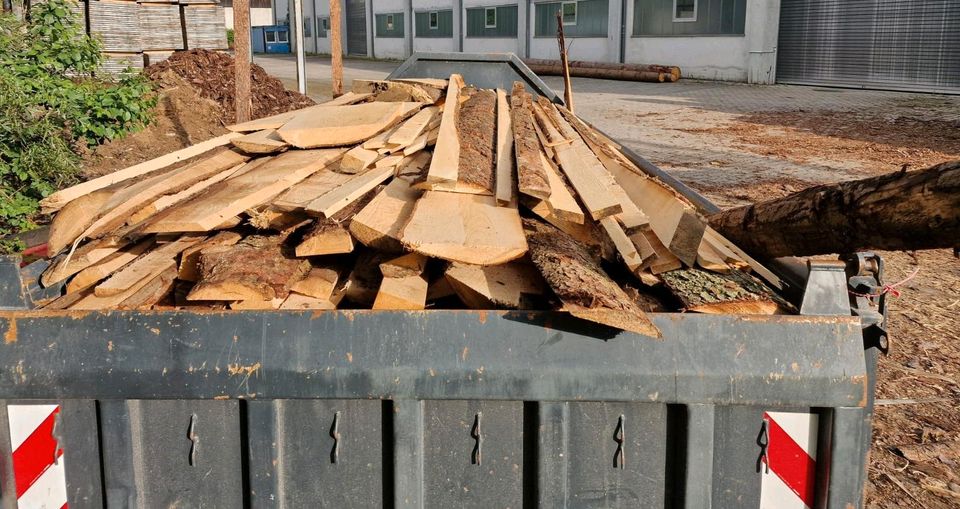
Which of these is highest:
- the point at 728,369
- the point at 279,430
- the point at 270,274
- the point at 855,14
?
the point at 855,14

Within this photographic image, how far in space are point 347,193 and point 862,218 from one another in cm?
157

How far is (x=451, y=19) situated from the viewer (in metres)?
39.2

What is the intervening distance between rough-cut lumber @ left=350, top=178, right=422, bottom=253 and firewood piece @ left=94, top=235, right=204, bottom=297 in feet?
1.97

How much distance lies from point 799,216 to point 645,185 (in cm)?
77

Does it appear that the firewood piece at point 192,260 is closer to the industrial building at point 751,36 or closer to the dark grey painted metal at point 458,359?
the dark grey painted metal at point 458,359

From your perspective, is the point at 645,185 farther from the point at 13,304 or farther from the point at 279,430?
the point at 13,304

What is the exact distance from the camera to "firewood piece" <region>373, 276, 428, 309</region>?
224 cm

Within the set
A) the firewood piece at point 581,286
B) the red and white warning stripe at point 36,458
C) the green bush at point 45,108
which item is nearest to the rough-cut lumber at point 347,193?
the firewood piece at point 581,286

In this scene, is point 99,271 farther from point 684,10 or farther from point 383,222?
point 684,10

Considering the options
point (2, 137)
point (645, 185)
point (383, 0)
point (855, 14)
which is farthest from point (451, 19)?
point (645, 185)

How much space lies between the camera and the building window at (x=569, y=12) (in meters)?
31.9

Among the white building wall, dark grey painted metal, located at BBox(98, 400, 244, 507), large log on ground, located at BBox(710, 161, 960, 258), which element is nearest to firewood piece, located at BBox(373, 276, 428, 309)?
dark grey painted metal, located at BBox(98, 400, 244, 507)

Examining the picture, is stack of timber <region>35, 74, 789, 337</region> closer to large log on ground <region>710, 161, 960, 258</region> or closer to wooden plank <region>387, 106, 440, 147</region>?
wooden plank <region>387, 106, 440, 147</region>

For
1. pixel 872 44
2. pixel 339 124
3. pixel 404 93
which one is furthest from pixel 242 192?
pixel 872 44
